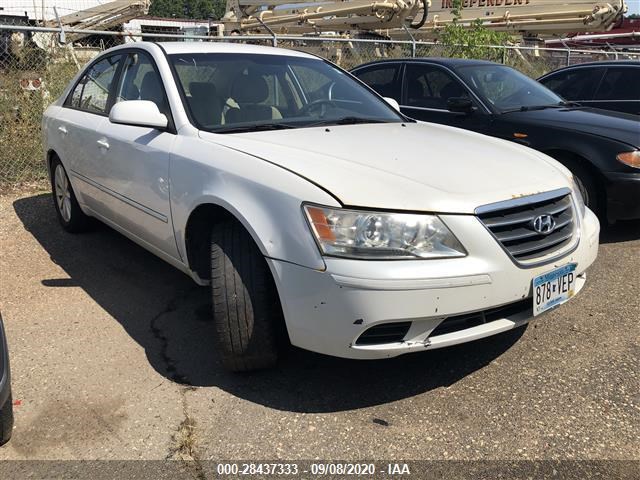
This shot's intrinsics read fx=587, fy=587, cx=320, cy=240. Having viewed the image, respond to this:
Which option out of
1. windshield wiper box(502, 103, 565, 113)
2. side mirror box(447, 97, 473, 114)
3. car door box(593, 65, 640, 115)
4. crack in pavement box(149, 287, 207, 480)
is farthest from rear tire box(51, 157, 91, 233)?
car door box(593, 65, 640, 115)

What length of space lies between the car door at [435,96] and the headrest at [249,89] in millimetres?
2692

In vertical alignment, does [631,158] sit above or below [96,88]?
below

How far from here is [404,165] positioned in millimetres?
2766

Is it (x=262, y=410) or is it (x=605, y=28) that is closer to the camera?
(x=262, y=410)

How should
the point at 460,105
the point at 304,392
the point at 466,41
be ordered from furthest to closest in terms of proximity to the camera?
the point at 466,41 → the point at 460,105 → the point at 304,392

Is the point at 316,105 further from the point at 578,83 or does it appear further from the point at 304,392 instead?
the point at 578,83

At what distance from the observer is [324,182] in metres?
2.52

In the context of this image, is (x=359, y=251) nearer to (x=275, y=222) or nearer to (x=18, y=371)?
(x=275, y=222)

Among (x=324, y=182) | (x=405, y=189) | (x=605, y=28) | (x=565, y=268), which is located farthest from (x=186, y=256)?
(x=605, y=28)

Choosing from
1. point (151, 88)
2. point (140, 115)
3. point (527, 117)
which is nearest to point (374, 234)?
point (140, 115)

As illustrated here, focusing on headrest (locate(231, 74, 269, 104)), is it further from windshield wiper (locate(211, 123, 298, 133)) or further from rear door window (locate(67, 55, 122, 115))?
rear door window (locate(67, 55, 122, 115))

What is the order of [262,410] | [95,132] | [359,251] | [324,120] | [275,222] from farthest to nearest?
[95,132], [324,120], [262,410], [275,222], [359,251]

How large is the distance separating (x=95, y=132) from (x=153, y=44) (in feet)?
2.55

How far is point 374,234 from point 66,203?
12.1 ft
